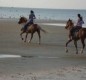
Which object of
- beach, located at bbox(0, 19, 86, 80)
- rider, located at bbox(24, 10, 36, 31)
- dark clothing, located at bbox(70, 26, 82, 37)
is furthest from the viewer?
rider, located at bbox(24, 10, 36, 31)

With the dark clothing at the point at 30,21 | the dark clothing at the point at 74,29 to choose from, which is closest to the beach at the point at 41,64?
the dark clothing at the point at 74,29

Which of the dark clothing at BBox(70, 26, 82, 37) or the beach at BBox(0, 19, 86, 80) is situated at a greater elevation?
the dark clothing at BBox(70, 26, 82, 37)

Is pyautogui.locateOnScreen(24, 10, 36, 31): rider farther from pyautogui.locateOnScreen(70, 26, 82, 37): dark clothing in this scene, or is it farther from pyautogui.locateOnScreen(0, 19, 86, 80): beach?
pyautogui.locateOnScreen(70, 26, 82, 37): dark clothing

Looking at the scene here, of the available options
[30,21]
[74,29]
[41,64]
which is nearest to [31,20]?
[30,21]

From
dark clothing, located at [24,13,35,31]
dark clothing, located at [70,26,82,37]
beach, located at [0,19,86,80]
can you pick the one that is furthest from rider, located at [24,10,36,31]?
dark clothing, located at [70,26,82,37]

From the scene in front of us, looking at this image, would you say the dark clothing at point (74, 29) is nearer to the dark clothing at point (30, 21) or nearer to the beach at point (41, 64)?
the beach at point (41, 64)

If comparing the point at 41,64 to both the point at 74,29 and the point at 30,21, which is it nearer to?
the point at 74,29

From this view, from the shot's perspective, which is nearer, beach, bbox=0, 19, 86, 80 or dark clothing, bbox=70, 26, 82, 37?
beach, bbox=0, 19, 86, 80

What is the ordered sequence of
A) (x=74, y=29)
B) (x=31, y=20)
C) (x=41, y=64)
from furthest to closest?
(x=31, y=20), (x=74, y=29), (x=41, y=64)

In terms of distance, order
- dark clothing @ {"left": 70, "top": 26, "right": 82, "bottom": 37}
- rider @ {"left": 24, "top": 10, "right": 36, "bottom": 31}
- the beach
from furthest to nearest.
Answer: rider @ {"left": 24, "top": 10, "right": 36, "bottom": 31}, dark clothing @ {"left": 70, "top": 26, "right": 82, "bottom": 37}, the beach

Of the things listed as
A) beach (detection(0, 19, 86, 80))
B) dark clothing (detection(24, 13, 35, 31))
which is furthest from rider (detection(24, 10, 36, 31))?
beach (detection(0, 19, 86, 80))

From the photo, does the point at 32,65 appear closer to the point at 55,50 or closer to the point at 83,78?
the point at 83,78

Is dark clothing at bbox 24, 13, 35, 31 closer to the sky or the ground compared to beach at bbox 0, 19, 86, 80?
closer to the sky

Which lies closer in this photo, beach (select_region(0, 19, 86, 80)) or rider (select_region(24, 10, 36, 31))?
beach (select_region(0, 19, 86, 80))
